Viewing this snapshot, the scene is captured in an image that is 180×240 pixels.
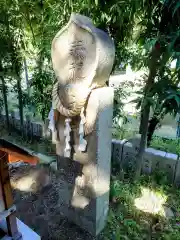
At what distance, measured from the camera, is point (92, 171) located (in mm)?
1989

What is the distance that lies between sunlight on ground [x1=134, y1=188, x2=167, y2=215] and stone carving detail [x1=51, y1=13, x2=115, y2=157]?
121 cm

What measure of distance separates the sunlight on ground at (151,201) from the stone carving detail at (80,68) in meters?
1.21

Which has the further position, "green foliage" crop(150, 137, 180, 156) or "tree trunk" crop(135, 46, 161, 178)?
"green foliage" crop(150, 137, 180, 156)

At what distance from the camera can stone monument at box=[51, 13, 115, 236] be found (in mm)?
1780

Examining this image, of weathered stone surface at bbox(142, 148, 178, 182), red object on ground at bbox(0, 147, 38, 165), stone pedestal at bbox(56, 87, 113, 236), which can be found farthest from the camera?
weathered stone surface at bbox(142, 148, 178, 182)

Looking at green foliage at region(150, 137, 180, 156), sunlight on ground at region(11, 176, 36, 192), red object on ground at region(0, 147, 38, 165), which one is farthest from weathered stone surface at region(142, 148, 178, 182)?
red object on ground at region(0, 147, 38, 165)

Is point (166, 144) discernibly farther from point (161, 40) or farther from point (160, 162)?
point (161, 40)

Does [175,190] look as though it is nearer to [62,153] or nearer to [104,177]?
[104,177]

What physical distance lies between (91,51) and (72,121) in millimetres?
671

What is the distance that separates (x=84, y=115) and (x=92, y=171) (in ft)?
1.74

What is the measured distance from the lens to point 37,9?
3307 millimetres

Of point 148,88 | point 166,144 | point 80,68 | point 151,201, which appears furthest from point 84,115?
point 166,144

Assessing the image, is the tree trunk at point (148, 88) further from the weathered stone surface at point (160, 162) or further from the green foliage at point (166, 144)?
the green foliage at point (166, 144)

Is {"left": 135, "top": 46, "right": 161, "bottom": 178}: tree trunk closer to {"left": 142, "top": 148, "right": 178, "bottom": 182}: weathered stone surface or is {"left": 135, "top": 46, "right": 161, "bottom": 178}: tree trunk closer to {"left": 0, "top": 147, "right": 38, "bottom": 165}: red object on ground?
{"left": 142, "top": 148, "right": 178, "bottom": 182}: weathered stone surface
